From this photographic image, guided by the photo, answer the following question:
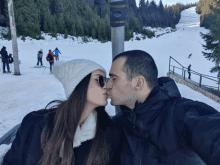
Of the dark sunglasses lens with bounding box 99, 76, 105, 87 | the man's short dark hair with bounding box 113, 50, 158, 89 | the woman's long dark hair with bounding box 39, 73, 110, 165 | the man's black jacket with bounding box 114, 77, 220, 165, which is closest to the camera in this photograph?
the man's black jacket with bounding box 114, 77, 220, 165

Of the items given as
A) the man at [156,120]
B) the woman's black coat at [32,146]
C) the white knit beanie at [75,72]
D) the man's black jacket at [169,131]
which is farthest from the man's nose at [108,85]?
the woman's black coat at [32,146]

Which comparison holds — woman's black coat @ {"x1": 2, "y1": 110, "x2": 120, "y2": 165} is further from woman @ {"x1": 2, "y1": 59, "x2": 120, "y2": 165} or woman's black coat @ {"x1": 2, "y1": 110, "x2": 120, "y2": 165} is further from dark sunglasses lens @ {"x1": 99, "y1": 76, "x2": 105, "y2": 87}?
dark sunglasses lens @ {"x1": 99, "y1": 76, "x2": 105, "y2": 87}

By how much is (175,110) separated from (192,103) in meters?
0.14

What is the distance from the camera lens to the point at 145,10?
87.4 m

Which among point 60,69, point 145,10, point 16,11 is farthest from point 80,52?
point 145,10

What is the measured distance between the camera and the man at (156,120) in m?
1.21

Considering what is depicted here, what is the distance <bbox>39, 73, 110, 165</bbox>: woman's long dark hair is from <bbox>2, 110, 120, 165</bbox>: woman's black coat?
6 centimetres

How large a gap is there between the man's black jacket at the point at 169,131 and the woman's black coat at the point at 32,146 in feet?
0.63

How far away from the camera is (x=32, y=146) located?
1.71 meters

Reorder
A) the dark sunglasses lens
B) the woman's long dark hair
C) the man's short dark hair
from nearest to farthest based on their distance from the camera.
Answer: the woman's long dark hair < the man's short dark hair < the dark sunglasses lens

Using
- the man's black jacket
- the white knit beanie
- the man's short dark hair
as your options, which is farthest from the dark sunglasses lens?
the man's black jacket

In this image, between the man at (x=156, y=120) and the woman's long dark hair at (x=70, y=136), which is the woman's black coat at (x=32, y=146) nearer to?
the woman's long dark hair at (x=70, y=136)

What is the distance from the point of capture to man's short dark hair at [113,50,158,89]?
1.80 metres

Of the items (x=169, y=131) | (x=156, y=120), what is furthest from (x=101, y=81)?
(x=169, y=131)
